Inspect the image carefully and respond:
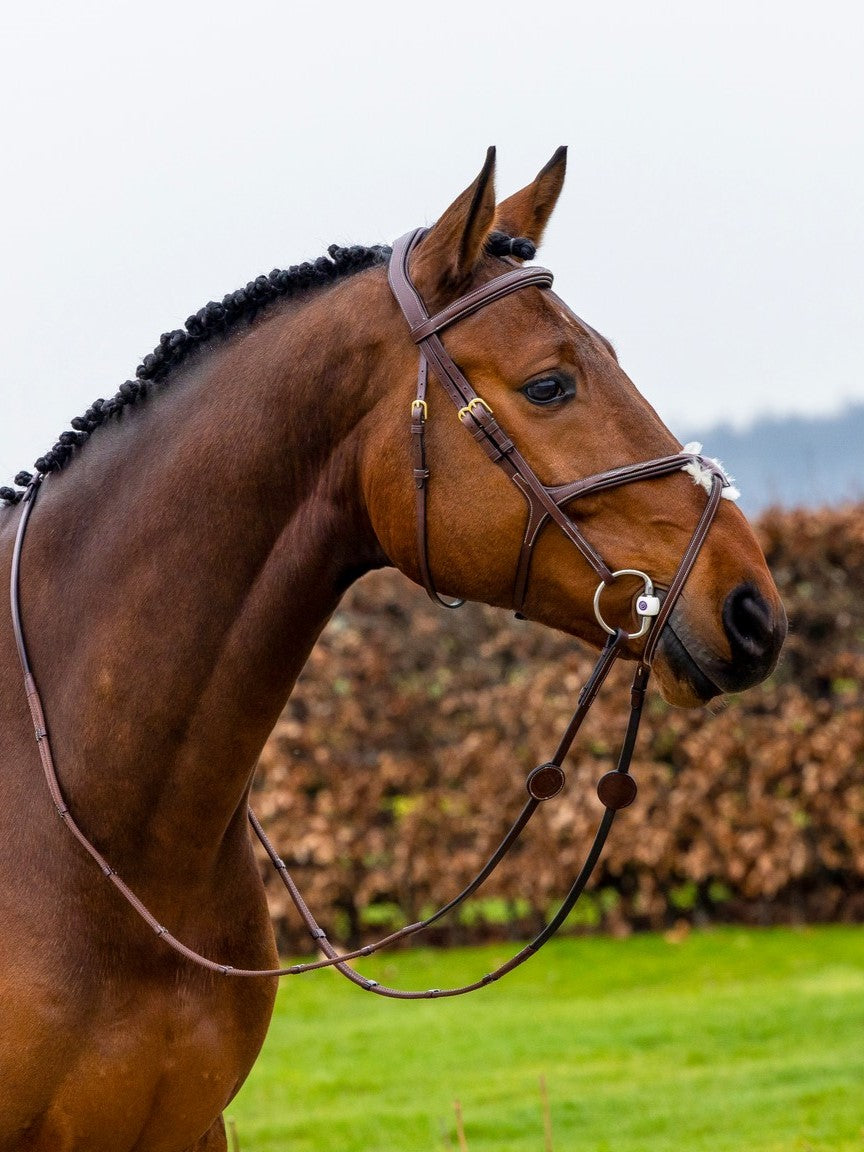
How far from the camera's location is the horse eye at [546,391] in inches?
108

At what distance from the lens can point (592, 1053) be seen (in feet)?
24.4

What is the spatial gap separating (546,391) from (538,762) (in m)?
6.95

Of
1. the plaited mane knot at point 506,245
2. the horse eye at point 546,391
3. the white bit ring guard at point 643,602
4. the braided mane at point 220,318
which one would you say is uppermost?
the braided mane at point 220,318

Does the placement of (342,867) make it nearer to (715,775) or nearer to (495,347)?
(715,775)

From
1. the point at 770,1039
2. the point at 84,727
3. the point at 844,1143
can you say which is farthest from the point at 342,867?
the point at 84,727

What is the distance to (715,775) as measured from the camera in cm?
901

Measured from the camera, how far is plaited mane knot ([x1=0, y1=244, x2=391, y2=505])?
306 centimetres

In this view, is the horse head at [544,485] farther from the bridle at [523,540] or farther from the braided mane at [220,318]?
the braided mane at [220,318]

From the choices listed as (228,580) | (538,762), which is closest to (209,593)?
(228,580)

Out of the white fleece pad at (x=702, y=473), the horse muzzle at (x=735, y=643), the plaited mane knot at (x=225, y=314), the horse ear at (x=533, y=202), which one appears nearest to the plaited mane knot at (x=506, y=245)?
the horse ear at (x=533, y=202)

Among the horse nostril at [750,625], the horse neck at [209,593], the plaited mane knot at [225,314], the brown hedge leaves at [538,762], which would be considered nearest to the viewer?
the horse nostril at [750,625]

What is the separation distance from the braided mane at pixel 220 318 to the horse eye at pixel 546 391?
514mm

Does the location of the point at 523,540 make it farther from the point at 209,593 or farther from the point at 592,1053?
the point at 592,1053

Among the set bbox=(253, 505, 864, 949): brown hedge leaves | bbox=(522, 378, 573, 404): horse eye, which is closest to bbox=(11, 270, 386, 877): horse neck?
bbox=(522, 378, 573, 404): horse eye
